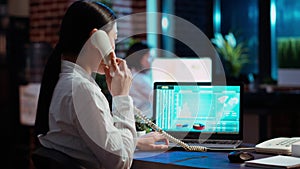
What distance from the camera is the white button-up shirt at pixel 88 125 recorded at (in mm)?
1776

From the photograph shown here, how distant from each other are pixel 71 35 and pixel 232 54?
370 centimetres

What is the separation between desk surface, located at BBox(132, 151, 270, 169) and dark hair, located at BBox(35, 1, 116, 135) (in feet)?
1.23

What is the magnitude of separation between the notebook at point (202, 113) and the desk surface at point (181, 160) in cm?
16

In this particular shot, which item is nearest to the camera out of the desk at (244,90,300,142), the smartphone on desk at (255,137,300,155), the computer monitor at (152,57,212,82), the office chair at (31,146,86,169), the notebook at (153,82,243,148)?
the office chair at (31,146,86,169)

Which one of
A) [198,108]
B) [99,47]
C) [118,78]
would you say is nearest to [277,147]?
[198,108]

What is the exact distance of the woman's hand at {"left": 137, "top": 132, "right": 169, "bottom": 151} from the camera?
7.01 feet

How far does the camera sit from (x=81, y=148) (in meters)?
1.83

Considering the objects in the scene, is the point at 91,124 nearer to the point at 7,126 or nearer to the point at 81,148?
the point at 81,148

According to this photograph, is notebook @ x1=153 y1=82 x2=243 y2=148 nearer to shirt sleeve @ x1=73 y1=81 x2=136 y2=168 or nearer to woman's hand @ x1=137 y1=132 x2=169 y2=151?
woman's hand @ x1=137 y1=132 x2=169 y2=151

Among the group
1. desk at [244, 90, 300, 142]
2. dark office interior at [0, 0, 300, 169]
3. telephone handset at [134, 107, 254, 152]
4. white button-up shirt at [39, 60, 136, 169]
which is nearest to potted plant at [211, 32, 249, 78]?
dark office interior at [0, 0, 300, 169]

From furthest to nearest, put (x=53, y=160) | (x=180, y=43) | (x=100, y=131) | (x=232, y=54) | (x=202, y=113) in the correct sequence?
(x=180, y=43) → (x=232, y=54) → (x=202, y=113) → (x=100, y=131) → (x=53, y=160)

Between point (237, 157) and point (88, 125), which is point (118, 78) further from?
point (237, 157)

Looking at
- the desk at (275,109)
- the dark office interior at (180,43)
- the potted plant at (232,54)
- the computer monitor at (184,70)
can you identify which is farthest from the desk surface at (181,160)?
the potted plant at (232,54)

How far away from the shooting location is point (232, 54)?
5449mm
